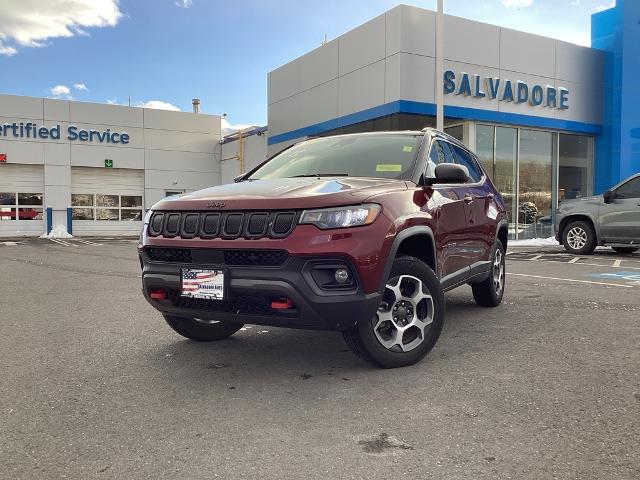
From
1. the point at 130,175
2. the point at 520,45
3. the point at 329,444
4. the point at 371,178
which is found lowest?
the point at 329,444

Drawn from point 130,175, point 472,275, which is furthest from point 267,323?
point 130,175

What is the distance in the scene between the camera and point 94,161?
2620 cm

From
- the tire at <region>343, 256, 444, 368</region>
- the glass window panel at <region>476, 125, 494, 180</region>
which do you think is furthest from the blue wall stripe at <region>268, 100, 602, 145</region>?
the tire at <region>343, 256, 444, 368</region>

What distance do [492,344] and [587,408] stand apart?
1396mm

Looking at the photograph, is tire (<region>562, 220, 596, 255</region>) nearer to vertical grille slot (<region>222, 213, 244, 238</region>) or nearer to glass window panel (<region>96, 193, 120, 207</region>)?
vertical grille slot (<region>222, 213, 244, 238</region>)

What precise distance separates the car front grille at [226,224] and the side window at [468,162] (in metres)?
2.58

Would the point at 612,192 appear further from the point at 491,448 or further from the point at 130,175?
the point at 130,175

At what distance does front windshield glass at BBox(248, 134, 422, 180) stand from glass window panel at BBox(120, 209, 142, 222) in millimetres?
24472

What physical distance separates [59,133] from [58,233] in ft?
14.9

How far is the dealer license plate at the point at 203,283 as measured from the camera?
3.33m

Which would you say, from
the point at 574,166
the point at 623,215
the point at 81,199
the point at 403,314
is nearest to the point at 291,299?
the point at 403,314

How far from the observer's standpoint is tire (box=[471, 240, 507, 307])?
585 cm

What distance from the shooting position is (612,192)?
11953 mm

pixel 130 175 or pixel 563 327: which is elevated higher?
pixel 130 175
